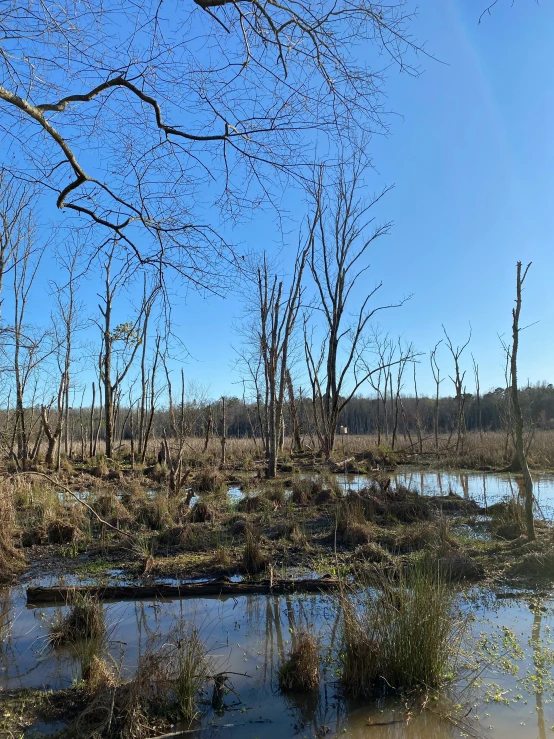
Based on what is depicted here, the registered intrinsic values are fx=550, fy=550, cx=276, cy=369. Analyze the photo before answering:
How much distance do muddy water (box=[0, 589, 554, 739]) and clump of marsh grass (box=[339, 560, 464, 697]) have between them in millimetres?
164

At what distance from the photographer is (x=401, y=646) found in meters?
3.80

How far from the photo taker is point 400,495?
10438 mm

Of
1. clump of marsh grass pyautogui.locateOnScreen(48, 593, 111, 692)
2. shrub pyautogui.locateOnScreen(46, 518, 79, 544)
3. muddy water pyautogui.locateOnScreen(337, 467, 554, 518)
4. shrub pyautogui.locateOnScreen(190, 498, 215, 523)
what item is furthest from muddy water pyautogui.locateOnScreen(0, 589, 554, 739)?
muddy water pyautogui.locateOnScreen(337, 467, 554, 518)

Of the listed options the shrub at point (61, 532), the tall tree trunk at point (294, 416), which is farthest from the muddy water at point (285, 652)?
the tall tree trunk at point (294, 416)

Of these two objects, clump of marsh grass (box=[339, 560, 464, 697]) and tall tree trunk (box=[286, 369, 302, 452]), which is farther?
tall tree trunk (box=[286, 369, 302, 452])

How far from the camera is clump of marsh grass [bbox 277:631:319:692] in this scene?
3.84 metres

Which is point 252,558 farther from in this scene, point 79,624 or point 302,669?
point 302,669

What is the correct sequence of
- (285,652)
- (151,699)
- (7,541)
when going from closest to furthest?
(151,699), (285,652), (7,541)

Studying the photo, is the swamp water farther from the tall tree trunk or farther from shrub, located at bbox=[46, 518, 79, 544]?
the tall tree trunk

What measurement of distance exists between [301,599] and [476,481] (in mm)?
12365

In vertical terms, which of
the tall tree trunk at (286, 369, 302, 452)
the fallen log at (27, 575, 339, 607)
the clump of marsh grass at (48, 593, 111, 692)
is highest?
the tall tree trunk at (286, 369, 302, 452)

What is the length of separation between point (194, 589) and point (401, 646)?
2901mm

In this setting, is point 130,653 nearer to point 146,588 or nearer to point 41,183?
point 146,588

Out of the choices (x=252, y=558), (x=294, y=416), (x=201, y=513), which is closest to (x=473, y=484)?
(x=201, y=513)
